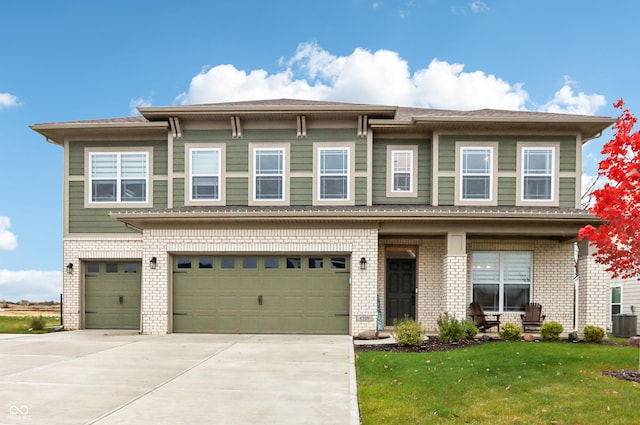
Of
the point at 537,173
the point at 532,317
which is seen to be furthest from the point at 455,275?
the point at 537,173

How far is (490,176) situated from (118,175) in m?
11.3

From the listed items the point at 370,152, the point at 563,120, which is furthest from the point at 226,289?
the point at 563,120

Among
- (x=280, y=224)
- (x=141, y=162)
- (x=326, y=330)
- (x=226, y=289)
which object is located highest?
(x=141, y=162)

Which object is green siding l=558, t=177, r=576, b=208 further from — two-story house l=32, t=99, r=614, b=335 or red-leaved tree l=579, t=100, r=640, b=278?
red-leaved tree l=579, t=100, r=640, b=278

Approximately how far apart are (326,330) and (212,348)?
363cm

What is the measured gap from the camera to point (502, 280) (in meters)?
14.9

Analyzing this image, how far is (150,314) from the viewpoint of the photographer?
13719 mm

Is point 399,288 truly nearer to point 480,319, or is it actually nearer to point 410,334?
point 480,319

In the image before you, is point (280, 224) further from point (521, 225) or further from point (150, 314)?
point (521, 225)

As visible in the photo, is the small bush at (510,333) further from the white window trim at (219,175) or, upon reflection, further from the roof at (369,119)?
the white window trim at (219,175)

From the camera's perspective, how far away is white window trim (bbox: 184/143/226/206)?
14.9 meters

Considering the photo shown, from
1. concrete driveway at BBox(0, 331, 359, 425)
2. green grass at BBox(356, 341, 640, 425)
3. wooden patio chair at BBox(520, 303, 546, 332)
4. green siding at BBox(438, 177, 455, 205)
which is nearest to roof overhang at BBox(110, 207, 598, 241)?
green siding at BBox(438, 177, 455, 205)

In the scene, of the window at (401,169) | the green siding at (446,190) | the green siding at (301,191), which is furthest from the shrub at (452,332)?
the green siding at (301,191)

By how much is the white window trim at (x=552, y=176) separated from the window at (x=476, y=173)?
0.85m
